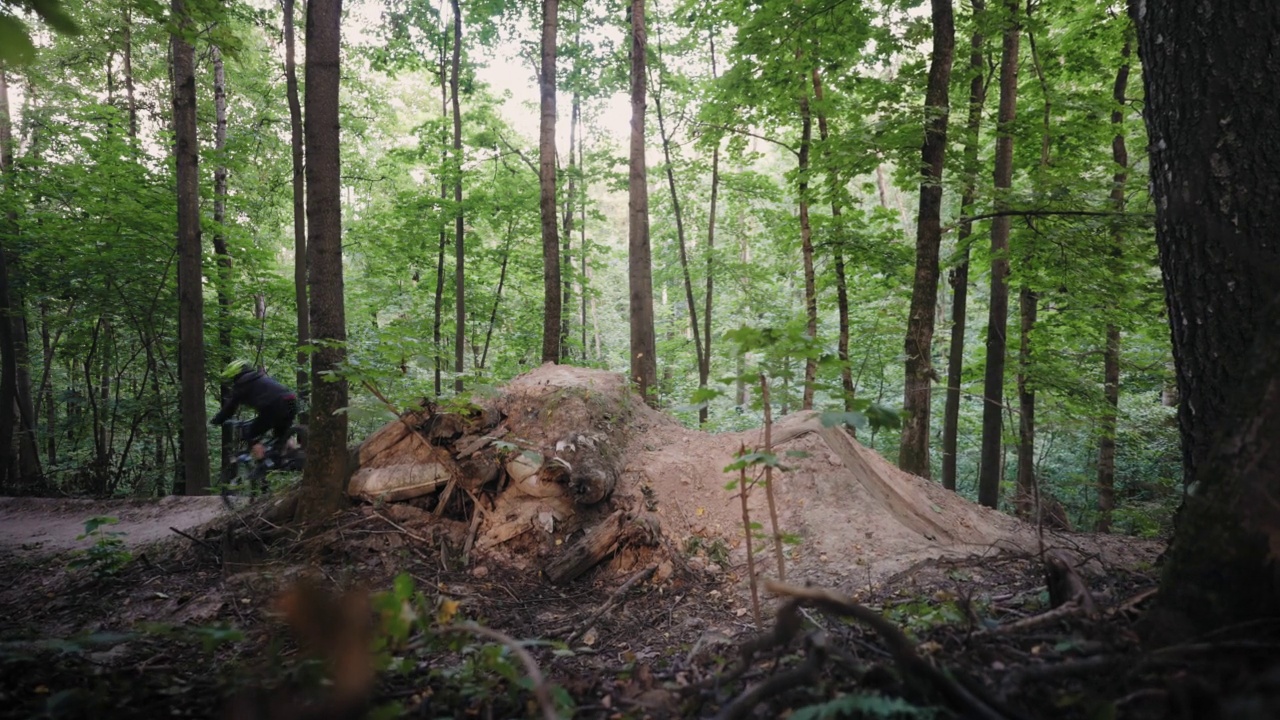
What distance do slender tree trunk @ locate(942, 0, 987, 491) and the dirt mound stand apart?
2758mm

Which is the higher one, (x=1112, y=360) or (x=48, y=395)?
(x=1112, y=360)

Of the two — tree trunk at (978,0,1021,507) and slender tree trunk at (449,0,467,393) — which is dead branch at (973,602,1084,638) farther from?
slender tree trunk at (449,0,467,393)

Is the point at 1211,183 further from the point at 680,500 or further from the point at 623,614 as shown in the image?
the point at 680,500

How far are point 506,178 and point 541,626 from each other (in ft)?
41.6

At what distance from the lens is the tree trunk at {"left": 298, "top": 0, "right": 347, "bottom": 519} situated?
4871 mm

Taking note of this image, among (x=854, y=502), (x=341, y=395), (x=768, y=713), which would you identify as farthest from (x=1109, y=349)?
(x=341, y=395)

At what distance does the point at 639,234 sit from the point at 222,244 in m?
9.69

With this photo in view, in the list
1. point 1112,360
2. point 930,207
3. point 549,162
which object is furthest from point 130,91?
point 1112,360

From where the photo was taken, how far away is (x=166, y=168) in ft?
36.8

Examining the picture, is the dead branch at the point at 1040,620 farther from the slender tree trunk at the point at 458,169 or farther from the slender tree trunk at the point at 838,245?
the slender tree trunk at the point at 458,169

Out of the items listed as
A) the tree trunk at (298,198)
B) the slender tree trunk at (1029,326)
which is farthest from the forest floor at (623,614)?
the slender tree trunk at (1029,326)

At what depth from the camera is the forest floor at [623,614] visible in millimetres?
1387

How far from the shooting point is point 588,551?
4625mm

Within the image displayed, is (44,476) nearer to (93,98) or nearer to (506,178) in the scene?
(93,98)
